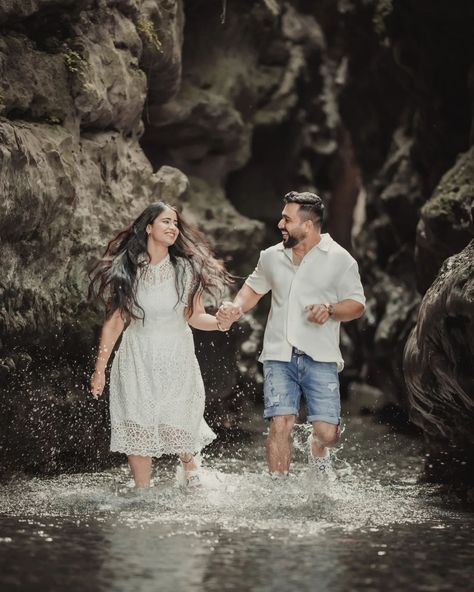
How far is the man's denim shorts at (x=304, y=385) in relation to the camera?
Result: 8836 millimetres

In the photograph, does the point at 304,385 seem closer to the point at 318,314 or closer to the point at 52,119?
the point at 318,314

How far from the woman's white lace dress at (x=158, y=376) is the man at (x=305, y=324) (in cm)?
46

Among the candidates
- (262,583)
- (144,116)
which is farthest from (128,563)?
(144,116)

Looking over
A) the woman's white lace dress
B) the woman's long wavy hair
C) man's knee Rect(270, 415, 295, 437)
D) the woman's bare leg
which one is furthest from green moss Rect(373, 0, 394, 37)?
the woman's bare leg

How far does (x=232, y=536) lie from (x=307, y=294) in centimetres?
262

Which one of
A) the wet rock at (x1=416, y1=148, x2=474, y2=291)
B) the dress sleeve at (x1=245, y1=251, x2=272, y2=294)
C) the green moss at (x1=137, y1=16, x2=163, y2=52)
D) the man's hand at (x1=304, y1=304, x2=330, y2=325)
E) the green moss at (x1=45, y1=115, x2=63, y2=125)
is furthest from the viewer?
the wet rock at (x1=416, y1=148, x2=474, y2=291)

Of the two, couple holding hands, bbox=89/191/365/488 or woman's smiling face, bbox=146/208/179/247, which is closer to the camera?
couple holding hands, bbox=89/191/365/488

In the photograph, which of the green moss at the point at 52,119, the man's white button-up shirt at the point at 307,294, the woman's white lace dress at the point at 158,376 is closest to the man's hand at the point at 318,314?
the man's white button-up shirt at the point at 307,294

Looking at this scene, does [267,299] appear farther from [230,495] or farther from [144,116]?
[230,495]

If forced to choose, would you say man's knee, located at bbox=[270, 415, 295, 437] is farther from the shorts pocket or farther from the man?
the shorts pocket

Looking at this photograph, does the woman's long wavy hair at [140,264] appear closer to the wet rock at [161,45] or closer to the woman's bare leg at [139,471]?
the woman's bare leg at [139,471]

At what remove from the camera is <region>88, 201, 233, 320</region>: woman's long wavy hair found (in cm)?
902

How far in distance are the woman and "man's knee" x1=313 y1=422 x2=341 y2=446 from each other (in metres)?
0.90

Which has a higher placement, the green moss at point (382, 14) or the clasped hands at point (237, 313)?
the green moss at point (382, 14)
